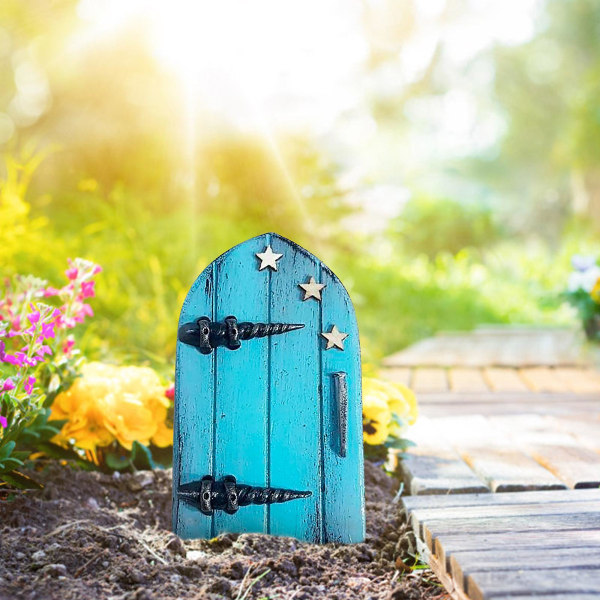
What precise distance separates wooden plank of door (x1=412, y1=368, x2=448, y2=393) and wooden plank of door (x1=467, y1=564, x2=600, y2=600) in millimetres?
2493

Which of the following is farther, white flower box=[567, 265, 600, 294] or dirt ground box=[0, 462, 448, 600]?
white flower box=[567, 265, 600, 294]

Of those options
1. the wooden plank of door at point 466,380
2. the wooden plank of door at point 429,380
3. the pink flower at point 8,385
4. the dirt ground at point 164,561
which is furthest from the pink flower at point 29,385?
the wooden plank of door at point 466,380

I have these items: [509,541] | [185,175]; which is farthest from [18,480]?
[185,175]

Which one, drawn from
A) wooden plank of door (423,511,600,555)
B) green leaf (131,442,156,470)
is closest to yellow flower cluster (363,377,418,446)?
wooden plank of door (423,511,600,555)

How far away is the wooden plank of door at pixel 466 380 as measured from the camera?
155 inches

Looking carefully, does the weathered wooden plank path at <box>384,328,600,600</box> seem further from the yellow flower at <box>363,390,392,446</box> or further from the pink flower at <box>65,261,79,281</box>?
the pink flower at <box>65,261,79,281</box>

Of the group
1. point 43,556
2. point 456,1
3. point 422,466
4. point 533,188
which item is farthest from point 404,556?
point 533,188

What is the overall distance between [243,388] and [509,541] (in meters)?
0.67

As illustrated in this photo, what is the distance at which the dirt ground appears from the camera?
1.45 metres

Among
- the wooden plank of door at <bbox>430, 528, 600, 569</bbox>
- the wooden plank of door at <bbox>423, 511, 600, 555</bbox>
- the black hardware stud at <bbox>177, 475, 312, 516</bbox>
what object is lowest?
the wooden plank of door at <bbox>430, 528, 600, 569</bbox>

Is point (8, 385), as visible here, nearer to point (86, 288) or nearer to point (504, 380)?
point (86, 288)

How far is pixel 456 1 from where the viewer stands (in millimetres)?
15992

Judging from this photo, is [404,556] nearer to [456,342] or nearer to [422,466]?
[422,466]

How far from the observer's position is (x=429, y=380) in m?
4.18
